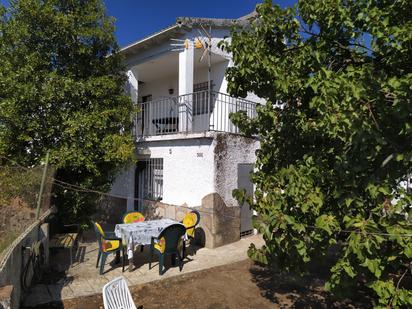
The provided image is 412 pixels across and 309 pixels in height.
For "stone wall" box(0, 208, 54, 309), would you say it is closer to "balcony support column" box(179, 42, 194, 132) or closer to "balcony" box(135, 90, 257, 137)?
"balcony" box(135, 90, 257, 137)

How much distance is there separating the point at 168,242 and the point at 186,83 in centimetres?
501

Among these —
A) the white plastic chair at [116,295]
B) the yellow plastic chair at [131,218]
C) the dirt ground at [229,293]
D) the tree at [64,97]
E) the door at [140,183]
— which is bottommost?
the dirt ground at [229,293]

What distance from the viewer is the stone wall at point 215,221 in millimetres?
8203

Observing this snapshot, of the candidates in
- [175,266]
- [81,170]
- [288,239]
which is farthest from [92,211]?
[288,239]

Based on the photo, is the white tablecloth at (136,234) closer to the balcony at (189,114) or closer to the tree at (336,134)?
the tree at (336,134)

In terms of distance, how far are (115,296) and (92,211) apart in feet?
15.6

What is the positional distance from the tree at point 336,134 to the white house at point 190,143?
13.2 ft

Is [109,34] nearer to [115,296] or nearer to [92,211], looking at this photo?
[92,211]

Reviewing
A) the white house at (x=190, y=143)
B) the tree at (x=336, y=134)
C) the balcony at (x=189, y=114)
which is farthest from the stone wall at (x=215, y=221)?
the tree at (x=336, y=134)

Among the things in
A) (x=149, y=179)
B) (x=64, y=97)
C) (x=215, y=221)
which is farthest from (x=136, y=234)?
(x=149, y=179)

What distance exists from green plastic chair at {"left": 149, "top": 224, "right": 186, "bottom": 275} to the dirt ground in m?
0.48

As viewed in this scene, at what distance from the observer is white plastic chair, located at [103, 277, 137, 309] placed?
12.9ft

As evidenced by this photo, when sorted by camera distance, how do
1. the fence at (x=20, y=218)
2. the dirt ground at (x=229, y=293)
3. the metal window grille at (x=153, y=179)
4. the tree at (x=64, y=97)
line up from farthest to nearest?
the metal window grille at (x=153, y=179), the tree at (x=64, y=97), the dirt ground at (x=229, y=293), the fence at (x=20, y=218)

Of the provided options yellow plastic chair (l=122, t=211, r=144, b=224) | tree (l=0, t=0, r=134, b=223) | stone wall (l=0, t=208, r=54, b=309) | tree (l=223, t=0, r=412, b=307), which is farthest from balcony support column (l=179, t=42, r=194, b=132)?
tree (l=223, t=0, r=412, b=307)
